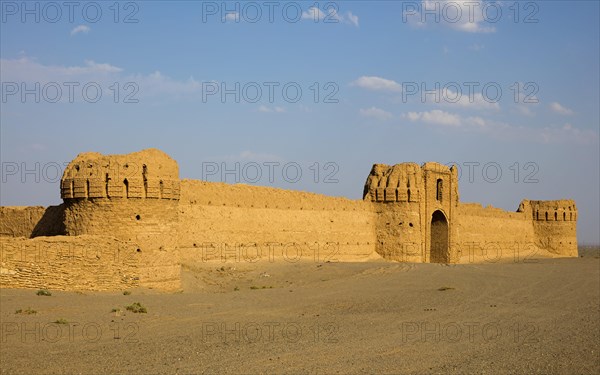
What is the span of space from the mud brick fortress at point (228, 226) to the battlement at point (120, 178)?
0.03 metres

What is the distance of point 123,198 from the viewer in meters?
18.8

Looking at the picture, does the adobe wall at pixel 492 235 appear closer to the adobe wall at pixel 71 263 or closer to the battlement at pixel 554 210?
the battlement at pixel 554 210

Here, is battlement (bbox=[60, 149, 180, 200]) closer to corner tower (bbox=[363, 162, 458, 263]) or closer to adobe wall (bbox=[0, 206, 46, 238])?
adobe wall (bbox=[0, 206, 46, 238])

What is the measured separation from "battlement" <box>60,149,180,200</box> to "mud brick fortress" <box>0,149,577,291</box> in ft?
0.10

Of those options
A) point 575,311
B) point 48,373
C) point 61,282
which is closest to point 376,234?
point 575,311

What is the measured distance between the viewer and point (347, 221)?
104 feet

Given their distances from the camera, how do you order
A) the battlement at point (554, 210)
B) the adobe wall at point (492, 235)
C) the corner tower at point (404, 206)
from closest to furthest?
the corner tower at point (404, 206), the adobe wall at point (492, 235), the battlement at point (554, 210)

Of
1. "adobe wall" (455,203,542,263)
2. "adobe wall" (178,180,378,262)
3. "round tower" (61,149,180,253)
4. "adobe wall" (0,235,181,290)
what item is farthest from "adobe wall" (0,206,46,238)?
"adobe wall" (455,203,542,263)

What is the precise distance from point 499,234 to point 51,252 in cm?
3366

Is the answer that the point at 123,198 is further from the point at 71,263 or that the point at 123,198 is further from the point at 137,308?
the point at 137,308

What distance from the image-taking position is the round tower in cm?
1881

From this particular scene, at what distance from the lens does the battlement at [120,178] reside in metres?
18.8

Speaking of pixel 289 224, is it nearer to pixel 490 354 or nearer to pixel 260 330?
pixel 260 330

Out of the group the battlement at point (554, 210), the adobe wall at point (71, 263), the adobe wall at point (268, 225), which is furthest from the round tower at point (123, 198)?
the battlement at point (554, 210)
